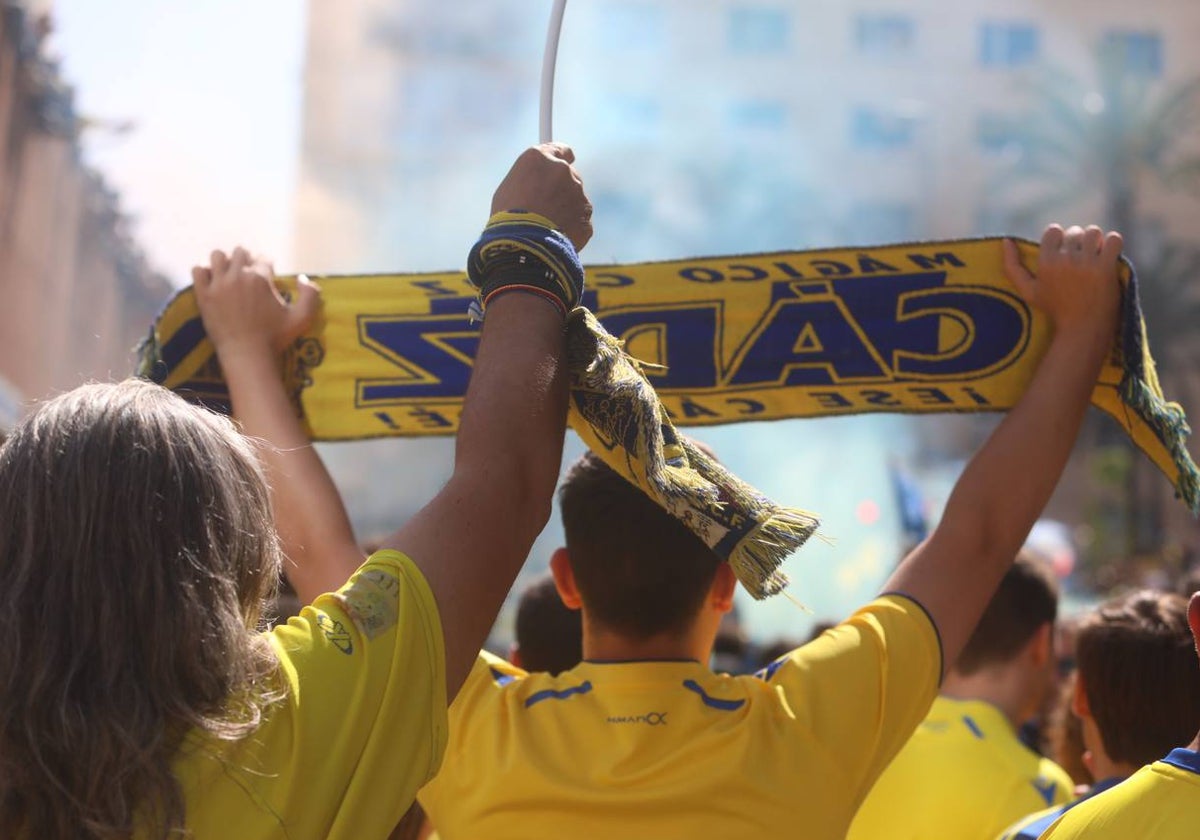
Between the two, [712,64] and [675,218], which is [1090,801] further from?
[712,64]

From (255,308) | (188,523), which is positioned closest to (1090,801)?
(188,523)

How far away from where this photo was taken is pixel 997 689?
3.23 m

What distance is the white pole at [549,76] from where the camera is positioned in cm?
217

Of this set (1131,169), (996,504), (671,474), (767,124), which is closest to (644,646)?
(671,474)

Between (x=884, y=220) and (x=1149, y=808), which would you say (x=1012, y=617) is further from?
(x=884, y=220)

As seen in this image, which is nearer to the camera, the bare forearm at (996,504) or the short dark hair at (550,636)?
the bare forearm at (996,504)

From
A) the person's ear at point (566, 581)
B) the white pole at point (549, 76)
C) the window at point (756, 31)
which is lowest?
the person's ear at point (566, 581)

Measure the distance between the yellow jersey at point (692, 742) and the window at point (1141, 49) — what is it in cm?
3868

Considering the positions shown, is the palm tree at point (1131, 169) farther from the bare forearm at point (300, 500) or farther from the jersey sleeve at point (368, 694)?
the jersey sleeve at point (368, 694)

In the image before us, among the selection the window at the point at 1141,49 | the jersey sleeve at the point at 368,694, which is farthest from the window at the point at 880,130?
the jersey sleeve at the point at 368,694

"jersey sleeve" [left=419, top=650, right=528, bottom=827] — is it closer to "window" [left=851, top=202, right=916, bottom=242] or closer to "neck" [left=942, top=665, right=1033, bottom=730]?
"neck" [left=942, top=665, right=1033, bottom=730]

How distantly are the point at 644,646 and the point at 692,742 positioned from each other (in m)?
0.22

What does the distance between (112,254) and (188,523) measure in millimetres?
17861

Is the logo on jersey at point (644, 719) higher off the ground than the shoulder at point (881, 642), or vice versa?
the shoulder at point (881, 642)
